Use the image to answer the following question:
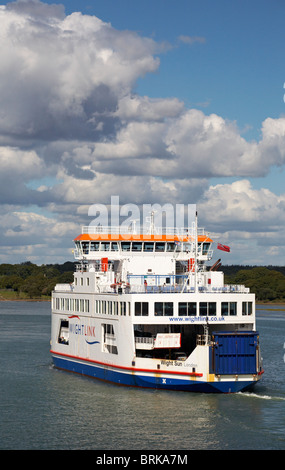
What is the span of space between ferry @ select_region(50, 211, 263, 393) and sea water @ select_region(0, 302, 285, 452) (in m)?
1.27

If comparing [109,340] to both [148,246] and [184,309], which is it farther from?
[148,246]

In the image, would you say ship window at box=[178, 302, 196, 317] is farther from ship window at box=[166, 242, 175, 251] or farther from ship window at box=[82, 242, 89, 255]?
ship window at box=[82, 242, 89, 255]

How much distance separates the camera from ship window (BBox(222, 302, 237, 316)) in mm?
43844

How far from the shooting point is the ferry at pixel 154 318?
41125mm

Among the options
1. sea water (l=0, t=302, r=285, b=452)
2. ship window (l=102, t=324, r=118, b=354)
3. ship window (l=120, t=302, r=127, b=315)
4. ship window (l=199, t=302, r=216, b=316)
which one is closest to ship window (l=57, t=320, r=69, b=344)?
sea water (l=0, t=302, r=285, b=452)

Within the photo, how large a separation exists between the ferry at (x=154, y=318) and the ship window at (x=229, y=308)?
64 mm

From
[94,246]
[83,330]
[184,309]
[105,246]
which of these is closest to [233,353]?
[184,309]

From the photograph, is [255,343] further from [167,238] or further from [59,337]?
[59,337]

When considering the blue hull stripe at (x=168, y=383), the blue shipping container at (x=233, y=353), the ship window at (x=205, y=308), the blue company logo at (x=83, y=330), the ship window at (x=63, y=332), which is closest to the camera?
the blue shipping container at (x=233, y=353)

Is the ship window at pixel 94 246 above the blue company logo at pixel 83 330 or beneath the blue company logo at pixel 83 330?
above

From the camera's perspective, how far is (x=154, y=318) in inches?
1698

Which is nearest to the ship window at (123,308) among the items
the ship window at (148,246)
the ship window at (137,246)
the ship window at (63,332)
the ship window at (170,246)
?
the ship window at (137,246)

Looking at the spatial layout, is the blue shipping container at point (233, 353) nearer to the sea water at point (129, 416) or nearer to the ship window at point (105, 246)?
the sea water at point (129, 416)

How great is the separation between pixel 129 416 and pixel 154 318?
718 cm
